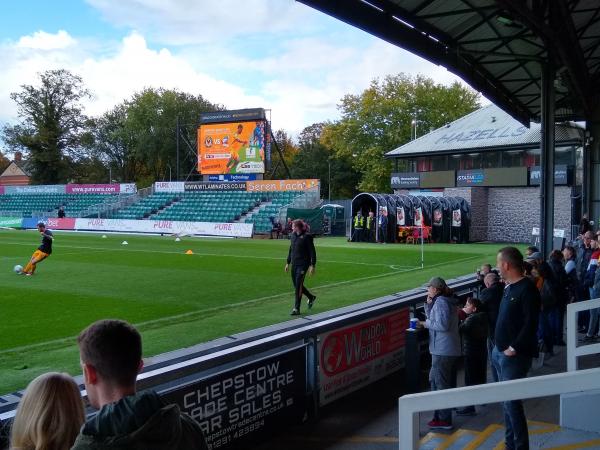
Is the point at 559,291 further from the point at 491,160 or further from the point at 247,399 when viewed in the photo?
the point at 491,160

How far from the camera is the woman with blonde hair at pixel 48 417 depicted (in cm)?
223

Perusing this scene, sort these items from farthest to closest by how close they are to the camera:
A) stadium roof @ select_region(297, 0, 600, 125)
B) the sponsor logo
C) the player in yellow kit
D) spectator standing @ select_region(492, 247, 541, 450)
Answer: the sponsor logo, the player in yellow kit, stadium roof @ select_region(297, 0, 600, 125), spectator standing @ select_region(492, 247, 541, 450)

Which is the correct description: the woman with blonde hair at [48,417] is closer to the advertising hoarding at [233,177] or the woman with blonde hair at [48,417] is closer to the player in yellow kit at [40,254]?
the player in yellow kit at [40,254]

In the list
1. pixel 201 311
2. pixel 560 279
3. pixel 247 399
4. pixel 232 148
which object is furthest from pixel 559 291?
pixel 232 148

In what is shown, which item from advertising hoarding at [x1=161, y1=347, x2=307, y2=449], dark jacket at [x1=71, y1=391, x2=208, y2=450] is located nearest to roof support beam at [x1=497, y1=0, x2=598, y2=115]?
advertising hoarding at [x1=161, y1=347, x2=307, y2=449]

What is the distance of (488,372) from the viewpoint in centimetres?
830

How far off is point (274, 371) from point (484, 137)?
3461cm

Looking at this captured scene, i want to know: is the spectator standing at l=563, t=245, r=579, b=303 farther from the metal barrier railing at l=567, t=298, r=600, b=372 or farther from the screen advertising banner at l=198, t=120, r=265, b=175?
the screen advertising banner at l=198, t=120, r=265, b=175

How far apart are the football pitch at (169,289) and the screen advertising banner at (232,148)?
672 inches

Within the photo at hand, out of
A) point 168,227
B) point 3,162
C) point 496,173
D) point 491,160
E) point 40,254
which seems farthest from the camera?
point 3,162

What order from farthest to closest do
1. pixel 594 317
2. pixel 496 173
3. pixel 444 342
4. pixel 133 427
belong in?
pixel 496 173, pixel 594 317, pixel 444 342, pixel 133 427

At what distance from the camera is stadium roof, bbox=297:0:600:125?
9.55m

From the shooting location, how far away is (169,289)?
1551 cm

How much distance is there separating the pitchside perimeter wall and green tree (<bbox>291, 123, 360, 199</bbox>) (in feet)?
202
